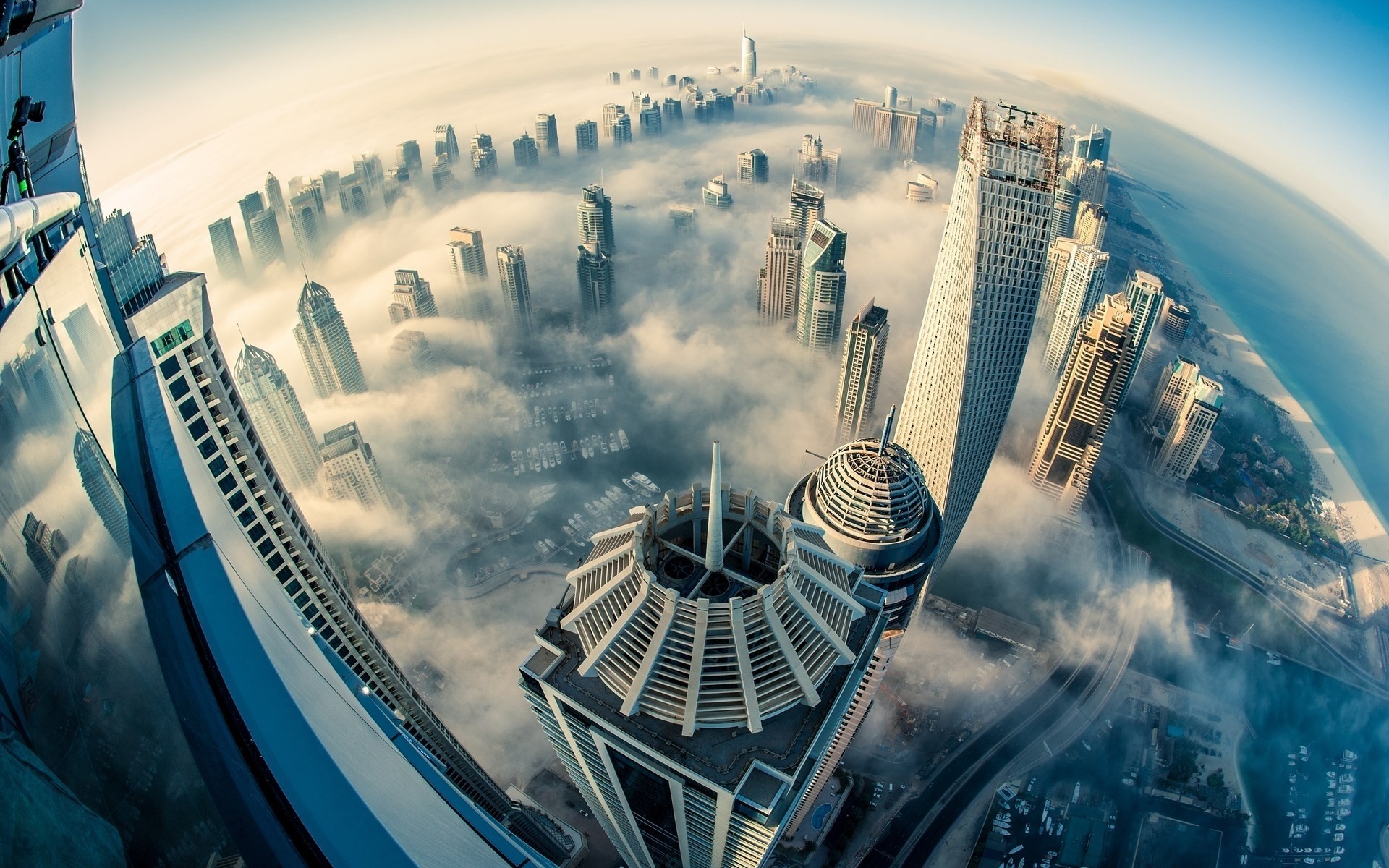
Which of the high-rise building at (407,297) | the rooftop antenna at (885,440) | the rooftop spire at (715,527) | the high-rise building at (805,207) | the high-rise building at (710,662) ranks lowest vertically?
the high-rise building at (407,297)

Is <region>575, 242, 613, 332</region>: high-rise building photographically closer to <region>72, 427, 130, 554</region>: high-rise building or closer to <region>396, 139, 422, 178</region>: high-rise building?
<region>396, 139, 422, 178</region>: high-rise building

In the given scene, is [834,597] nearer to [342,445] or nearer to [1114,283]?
[342,445]

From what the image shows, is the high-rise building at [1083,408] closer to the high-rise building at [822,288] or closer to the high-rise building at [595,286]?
the high-rise building at [822,288]

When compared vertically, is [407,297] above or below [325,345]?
below

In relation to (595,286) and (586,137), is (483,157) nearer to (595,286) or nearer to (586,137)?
(586,137)

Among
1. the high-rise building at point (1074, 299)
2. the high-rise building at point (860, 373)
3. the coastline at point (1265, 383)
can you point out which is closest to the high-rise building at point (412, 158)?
the high-rise building at point (860, 373)

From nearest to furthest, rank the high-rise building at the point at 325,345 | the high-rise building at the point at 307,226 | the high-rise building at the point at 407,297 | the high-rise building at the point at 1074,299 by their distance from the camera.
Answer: the high-rise building at the point at 325,345, the high-rise building at the point at 1074,299, the high-rise building at the point at 407,297, the high-rise building at the point at 307,226

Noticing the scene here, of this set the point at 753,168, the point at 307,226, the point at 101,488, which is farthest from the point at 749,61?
the point at 101,488

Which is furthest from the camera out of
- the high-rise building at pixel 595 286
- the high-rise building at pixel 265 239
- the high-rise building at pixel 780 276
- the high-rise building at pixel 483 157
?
the high-rise building at pixel 483 157
